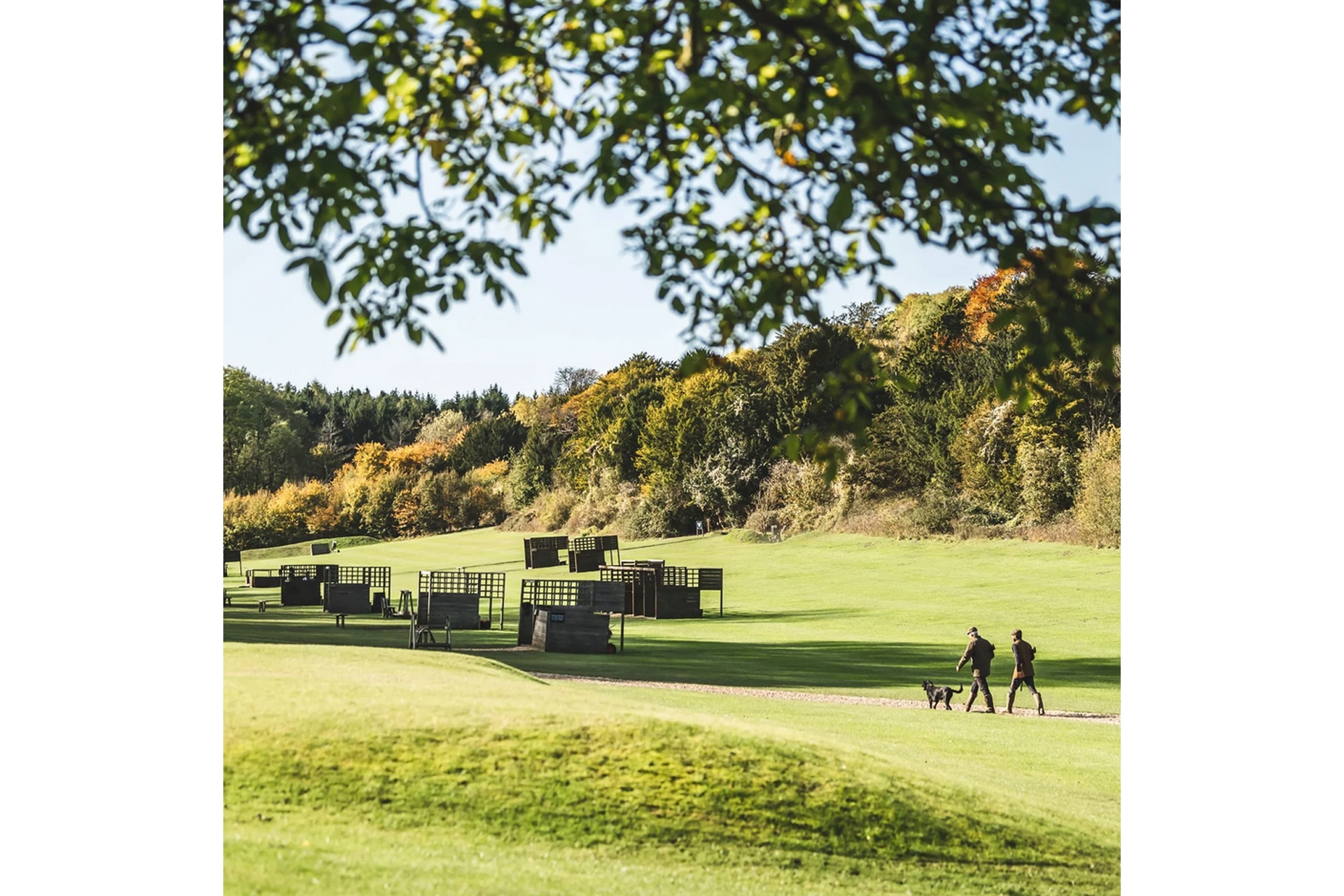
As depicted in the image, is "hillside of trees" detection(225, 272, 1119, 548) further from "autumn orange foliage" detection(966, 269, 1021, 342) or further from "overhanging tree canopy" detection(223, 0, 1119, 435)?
"overhanging tree canopy" detection(223, 0, 1119, 435)

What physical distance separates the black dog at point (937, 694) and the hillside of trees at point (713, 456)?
7.50 feet

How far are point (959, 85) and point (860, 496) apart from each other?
28.4ft

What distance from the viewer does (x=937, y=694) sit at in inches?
399

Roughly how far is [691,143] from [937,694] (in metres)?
6.84

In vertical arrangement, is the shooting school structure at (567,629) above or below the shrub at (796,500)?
below

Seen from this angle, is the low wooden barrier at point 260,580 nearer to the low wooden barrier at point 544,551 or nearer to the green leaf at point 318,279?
the low wooden barrier at point 544,551

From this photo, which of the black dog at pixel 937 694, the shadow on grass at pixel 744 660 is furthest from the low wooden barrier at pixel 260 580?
the black dog at pixel 937 694

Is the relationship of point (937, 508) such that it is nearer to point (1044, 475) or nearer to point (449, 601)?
point (1044, 475)

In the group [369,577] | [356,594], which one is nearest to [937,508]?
[369,577]

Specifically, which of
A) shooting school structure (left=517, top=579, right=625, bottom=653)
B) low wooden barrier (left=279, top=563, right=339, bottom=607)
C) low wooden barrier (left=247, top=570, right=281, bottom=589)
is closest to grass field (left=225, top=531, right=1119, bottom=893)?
shooting school structure (left=517, top=579, right=625, bottom=653)

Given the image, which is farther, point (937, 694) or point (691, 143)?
point (937, 694)

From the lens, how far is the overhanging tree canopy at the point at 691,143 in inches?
148
